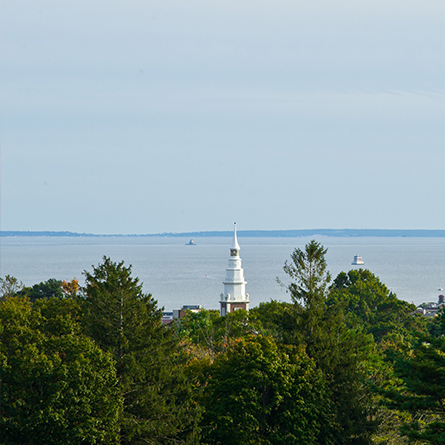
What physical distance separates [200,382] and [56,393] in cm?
1087

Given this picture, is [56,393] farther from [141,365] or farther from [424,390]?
[424,390]

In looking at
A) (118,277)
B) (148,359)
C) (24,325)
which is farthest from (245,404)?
(24,325)

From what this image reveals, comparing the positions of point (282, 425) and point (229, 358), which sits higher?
point (229, 358)

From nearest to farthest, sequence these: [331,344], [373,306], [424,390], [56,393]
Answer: [56,393], [424,390], [331,344], [373,306]

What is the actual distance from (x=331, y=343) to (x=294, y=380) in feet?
11.3

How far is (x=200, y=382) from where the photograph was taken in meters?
36.2

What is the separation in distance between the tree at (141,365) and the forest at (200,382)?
0.05m

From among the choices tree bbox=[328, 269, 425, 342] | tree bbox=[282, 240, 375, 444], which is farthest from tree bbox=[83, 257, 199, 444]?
tree bbox=[328, 269, 425, 342]

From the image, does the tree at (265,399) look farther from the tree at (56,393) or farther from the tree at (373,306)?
the tree at (373,306)

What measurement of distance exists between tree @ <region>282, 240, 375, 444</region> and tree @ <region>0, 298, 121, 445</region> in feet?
34.7

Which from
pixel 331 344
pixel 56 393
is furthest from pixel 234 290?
pixel 56 393

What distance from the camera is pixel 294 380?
32656 millimetres

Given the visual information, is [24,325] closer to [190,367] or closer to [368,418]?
[190,367]

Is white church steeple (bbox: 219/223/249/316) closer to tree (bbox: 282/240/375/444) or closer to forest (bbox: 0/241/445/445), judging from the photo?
forest (bbox: 0/241/445/445)
